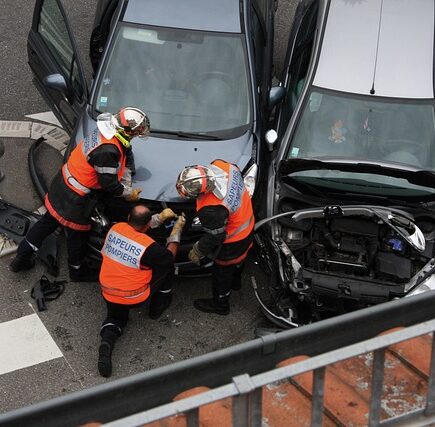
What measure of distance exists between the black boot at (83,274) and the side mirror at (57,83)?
1744 mm

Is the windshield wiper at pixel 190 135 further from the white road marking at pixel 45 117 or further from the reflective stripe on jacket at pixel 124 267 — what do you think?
the white road marking at pixel 45 117

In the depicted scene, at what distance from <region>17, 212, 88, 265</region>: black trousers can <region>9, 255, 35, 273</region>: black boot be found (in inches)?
1.7

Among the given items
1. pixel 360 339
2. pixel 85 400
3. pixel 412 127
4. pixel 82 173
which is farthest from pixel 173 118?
pixel 85 400

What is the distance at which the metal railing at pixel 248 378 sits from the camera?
351cm

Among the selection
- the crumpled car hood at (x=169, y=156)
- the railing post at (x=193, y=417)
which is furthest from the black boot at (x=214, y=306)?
the railing post at (x=193, y=417)

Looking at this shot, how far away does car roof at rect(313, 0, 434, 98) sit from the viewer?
765cm

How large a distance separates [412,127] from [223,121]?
1765 millimetres

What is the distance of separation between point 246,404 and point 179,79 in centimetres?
484

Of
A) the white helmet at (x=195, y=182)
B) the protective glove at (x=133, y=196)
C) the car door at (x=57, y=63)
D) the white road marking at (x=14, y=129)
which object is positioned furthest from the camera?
the white road marking at (x=14, y=129)

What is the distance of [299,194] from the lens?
726cm

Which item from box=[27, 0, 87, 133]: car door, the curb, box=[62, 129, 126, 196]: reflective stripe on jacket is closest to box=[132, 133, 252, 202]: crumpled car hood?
box=[62, 129, 126, 196]: reflective stripe on jacket

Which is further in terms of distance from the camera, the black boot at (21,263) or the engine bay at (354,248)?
the black boot at (21,263)

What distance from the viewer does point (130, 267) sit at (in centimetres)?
665

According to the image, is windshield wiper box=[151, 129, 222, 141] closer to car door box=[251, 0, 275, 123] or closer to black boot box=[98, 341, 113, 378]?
car door box=[251, 0, 275, 123]
